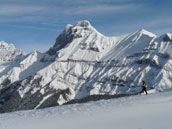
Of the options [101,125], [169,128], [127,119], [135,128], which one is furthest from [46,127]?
[169,128]

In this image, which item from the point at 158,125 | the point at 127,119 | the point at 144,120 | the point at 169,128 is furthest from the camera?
the point at 127,119

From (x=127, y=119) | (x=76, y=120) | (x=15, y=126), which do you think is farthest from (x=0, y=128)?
(x=127, y=119)

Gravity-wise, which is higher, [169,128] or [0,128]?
[169,128]

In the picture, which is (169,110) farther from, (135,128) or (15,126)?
(15,126)

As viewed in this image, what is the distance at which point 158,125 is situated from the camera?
69.2ft

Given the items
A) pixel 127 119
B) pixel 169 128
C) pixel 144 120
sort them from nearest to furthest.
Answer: pixel 169 128
pixel 144 120
pixel 127 119

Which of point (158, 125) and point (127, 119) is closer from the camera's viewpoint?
point (158, 125)

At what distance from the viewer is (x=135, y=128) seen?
69.4ft

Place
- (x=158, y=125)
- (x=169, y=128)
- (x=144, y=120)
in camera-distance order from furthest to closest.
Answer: (x=144, y=120)
(x=158, y=125)
(x=169, y=128)

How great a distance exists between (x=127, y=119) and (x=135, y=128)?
4.36 meters

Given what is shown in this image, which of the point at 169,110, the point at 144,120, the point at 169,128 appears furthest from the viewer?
the point at 169,110

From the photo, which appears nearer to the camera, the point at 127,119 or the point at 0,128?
the point at 127,119

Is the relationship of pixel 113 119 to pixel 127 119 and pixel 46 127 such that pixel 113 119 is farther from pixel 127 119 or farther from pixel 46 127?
pixel 46 127

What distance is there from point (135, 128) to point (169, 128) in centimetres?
272
